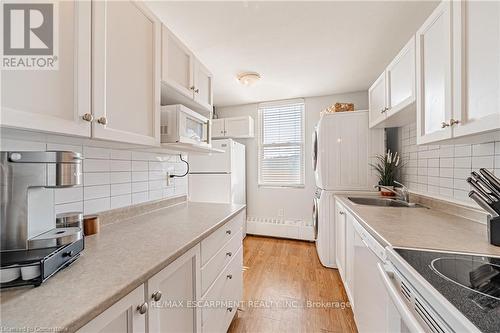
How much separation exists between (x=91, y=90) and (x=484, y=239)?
1876mm

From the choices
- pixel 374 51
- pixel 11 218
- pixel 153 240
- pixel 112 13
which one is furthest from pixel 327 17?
pixel 11 218

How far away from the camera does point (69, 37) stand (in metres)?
0.77

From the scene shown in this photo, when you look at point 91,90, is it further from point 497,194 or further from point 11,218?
point 497,194

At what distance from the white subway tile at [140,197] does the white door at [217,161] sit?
1.67 metres

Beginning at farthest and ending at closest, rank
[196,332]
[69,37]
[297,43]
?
[297,43], [196,332], [69,37]

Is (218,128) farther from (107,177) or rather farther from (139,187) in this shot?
(107,177)

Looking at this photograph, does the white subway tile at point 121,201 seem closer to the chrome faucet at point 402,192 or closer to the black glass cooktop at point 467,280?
the black glass cooktop at point 467,280

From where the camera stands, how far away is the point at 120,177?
131 cm

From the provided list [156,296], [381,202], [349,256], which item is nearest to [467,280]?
[156,296]

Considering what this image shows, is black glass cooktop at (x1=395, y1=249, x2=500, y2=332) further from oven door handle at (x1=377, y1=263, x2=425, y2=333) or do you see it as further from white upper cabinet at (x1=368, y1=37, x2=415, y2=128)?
white upper cabinet at (x1=368, y1=37, x2=415, y2=128)

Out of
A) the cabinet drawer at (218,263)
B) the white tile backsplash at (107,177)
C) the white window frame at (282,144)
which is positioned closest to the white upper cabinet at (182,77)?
the white tile backsplash at (107,177)

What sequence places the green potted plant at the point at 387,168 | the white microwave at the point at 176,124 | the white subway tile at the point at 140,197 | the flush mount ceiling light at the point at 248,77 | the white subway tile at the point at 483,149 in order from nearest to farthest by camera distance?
1. the white subway tile at the point at 483,149
2. the white microwave at the point at 176,124
3. the white subway tile at the point at 140,197
4. the green potted plant at the point at 387,168
5. the flush mount ceiling light at the point at 248,77

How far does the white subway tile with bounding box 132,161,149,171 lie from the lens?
4.70 ft

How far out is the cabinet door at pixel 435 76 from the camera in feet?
3.44
